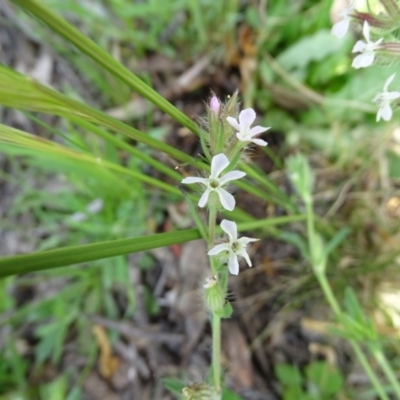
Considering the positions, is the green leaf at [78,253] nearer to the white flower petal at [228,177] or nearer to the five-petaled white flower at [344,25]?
the white flower petal at [228,177]

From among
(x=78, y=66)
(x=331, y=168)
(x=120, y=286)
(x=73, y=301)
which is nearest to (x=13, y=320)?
(x=73, y=301)

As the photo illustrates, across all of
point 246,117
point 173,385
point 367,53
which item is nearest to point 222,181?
point 246,117

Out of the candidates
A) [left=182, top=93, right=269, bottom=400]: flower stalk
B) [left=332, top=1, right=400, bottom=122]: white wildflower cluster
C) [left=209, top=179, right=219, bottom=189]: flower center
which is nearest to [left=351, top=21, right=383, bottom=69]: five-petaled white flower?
[left=332, top=1, right=400, bottom=122]: white wildflower cluster

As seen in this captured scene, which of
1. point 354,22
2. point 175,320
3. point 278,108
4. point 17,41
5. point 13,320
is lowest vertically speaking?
point 175,320

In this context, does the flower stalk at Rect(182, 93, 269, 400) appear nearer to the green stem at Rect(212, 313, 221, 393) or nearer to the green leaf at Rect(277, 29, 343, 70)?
→ the green stem at Rect(212, 313, 221, 393)

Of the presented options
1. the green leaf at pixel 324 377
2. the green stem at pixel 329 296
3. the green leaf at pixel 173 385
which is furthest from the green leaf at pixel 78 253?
the green leaf at pixel 324 377

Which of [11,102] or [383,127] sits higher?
[383,127]

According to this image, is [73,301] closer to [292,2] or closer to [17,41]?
[17,41]
